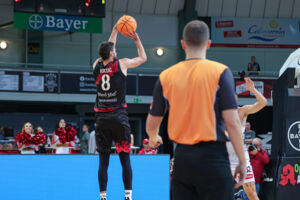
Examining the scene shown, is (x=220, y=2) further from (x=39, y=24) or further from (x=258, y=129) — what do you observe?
A: (x=39, y=24)

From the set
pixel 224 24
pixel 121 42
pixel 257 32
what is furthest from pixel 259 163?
pixel 257 32

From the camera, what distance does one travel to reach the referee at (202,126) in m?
3.06

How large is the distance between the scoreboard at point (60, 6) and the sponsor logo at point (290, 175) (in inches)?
345

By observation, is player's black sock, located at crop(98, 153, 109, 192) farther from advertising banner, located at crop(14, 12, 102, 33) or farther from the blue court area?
advertising banner, located at crop(14, 12, 102, 33)

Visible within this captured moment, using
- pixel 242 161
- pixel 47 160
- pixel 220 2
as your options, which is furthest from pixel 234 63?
pixel 242 161

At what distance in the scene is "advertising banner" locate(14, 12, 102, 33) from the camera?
18312 millimetres

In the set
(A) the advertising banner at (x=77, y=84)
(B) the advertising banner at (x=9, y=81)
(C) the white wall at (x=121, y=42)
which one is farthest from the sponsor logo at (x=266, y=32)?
(B) the advertising banner at (x=9, y=81)

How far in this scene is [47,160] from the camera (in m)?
6.54

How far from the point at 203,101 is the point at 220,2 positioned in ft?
72.0

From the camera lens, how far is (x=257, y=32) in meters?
24.4

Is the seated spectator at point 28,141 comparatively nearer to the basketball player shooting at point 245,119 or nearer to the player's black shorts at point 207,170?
the basketball player shooting at point 245,119

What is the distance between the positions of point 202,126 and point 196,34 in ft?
1.99

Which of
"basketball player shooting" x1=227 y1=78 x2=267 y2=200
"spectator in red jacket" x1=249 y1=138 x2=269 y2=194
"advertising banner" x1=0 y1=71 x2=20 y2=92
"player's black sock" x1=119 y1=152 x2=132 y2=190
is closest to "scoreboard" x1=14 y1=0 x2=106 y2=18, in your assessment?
"advertising banner" x1=0 y1=71 x2=20 y2=92

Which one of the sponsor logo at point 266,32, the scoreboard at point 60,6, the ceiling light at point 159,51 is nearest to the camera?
the scoreboard at point 60,6
